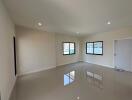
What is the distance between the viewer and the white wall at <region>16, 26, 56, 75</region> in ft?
15.9

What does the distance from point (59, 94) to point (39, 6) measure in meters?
2.85

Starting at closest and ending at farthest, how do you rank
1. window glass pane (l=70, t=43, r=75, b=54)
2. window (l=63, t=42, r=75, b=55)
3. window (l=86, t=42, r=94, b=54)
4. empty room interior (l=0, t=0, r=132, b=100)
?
empty room interior (l=0, t=0, r=132, b=100) < window (l=63, t=42, r=75, b=55) < window (l=86, t=42, r=94, b=54) < window glass pane (l=70, t=43, r=75, b=54)

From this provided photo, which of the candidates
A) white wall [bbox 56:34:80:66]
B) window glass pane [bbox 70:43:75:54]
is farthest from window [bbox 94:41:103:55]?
window glass pane [bbox 70:43:75:54]

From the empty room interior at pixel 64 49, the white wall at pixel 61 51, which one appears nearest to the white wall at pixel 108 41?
the empty room interior at pixel 64 49

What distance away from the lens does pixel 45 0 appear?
95.7 inches

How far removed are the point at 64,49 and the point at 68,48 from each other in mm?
488

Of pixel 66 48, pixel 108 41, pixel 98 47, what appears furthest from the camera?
pixel 66 48

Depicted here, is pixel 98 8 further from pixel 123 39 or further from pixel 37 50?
pixel 37 50

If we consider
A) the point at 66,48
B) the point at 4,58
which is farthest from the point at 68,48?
the point at 4,58

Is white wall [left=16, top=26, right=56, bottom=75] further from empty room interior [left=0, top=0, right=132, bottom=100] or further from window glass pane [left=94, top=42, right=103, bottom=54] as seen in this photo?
window glass pane [left=94, top=42, right=103, bottom=54]

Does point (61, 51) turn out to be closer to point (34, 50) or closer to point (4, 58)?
point (34, 50)

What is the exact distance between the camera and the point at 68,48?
774cm

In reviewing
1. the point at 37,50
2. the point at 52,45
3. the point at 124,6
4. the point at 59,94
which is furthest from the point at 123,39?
the point at 37,50

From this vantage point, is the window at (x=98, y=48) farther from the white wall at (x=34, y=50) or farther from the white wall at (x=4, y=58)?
the white wall at (x=4, y=58)
